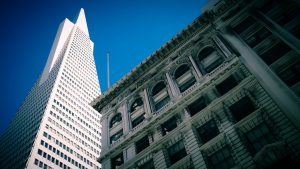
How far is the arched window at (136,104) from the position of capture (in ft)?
109

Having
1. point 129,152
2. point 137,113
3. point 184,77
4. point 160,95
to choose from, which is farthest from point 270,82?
point 137,113

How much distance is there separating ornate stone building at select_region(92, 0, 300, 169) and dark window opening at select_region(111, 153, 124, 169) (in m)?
0.11

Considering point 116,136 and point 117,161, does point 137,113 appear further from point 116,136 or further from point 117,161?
point 117,161

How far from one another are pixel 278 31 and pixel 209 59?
760cm

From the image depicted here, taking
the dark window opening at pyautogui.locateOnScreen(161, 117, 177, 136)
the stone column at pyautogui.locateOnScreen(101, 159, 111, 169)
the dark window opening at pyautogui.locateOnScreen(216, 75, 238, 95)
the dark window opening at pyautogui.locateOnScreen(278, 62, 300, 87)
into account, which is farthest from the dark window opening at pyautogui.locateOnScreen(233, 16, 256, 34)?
the stone column at pyautogui.locateOnScreen(101, 159, 111, 169)

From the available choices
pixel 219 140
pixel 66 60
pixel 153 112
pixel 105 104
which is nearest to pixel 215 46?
pixel 153 112

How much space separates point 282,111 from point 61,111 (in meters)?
76.6

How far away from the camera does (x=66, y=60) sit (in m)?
112

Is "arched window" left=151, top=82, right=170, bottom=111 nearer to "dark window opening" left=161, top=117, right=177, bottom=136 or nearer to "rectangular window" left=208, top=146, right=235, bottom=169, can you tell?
"dark window opening" left=161, top=117, right=177, bottom=136

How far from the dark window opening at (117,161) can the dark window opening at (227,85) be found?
12.8m

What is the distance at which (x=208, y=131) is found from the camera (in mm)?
22812

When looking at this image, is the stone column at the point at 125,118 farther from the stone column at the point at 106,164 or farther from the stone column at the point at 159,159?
the stone column at the point at 159,159

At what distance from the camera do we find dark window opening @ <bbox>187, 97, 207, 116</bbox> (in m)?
25.3

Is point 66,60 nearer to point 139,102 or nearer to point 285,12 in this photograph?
point 139,102
